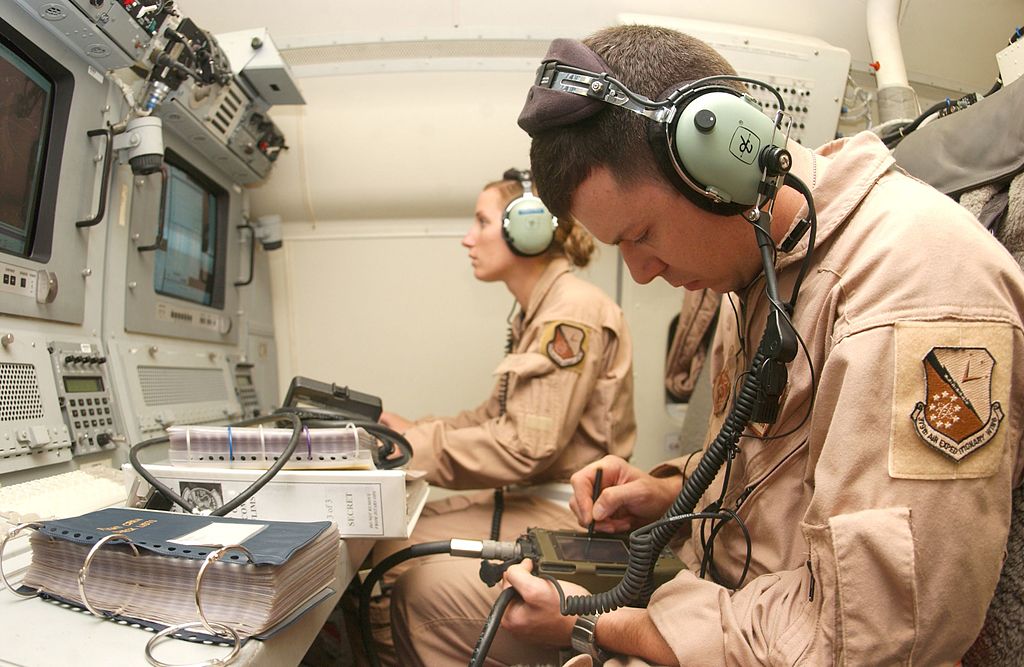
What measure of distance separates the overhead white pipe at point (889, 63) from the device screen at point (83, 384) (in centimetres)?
273

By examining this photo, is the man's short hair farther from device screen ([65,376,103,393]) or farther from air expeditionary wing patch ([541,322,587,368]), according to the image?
device screen ([65,376,103,393])

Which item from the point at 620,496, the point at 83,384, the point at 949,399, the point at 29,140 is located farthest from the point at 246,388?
the point at 949,399

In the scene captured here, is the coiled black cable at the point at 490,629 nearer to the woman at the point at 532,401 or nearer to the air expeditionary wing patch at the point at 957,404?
the woman at the point at 532,401

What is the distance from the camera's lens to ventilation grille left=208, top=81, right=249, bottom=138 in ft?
6.29

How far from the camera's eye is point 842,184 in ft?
2.89

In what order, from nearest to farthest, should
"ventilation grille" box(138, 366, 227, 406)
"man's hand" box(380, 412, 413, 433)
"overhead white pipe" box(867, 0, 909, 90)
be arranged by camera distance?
"ventilation grille" box(138, 366, 227, 406) → "man's hand" box(380, 412, 413, 433) → "overhead white pipe" box(867, 0, 909, 90)

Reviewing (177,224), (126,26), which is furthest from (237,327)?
(126,26)

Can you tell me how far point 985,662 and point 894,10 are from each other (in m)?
2.34

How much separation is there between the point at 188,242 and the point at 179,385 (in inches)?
21.5

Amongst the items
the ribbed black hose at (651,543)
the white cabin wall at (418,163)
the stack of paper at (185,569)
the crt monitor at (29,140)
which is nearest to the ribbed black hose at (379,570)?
the ribbed black hose at (651,543)

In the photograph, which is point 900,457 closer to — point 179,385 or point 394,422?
point 394,422

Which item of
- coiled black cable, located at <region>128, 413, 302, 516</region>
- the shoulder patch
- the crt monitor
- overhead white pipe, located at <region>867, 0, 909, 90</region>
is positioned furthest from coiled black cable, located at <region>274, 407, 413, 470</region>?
overhead white pipe, located at <region>867, 0, 909, 90</region>

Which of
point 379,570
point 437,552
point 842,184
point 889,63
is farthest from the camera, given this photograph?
point 889,63

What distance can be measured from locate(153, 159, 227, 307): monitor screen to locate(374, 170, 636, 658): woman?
2.82 feet
